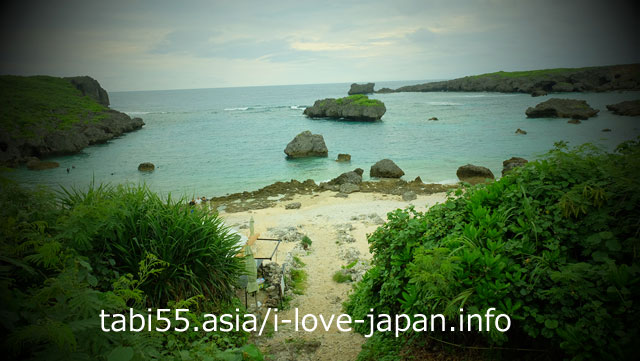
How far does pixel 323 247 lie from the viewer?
36.4ft

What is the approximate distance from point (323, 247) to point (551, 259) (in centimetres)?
846

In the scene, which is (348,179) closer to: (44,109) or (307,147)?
(307,147)

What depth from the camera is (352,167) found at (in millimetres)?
30891

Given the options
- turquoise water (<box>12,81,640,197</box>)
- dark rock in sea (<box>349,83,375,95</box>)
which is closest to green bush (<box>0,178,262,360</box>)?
turquoise water (<box>12,81,640,197</box>)

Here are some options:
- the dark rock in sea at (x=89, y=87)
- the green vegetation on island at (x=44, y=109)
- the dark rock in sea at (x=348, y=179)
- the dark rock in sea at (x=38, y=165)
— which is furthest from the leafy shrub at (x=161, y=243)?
the dark rock in sea at (x=89, y=87)

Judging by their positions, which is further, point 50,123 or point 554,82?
point 554,82

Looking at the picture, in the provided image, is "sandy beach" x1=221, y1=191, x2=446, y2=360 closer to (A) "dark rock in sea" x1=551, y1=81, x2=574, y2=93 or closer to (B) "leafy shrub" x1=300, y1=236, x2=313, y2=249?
(B) "leafy shrub" x1=300, y1=236, x2=313, y2=249

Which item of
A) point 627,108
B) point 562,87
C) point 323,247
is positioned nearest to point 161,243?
point 323,247

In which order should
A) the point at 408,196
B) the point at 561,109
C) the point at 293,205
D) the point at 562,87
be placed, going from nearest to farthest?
the point at 293,205 → the point at 408,196 → the point at 561,109 → the point at 562,87

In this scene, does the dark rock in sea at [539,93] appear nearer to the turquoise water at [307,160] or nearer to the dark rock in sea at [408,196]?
the turquoise water at [307,160]

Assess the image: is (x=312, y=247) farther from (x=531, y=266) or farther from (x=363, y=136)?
(x=363, y=136)

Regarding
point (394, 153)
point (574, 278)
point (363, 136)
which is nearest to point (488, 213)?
point (574, 278)

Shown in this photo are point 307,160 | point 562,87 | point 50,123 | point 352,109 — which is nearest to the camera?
point 307,160

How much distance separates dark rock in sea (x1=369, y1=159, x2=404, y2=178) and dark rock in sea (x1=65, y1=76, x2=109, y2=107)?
80424 mm
